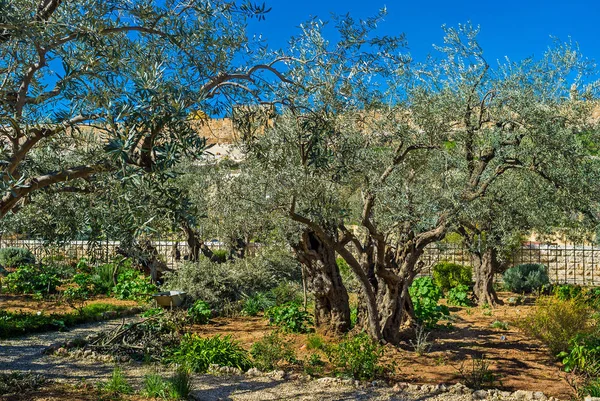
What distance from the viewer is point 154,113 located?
4027 millimetres

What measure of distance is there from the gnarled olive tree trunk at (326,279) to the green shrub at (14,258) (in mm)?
11992

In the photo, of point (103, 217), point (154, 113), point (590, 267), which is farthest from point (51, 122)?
point (590, 267)

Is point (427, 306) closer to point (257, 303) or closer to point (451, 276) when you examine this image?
point (257, 303)

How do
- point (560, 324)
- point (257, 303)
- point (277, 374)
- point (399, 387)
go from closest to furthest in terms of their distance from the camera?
point (399, 387), point (277, 374), point (560, 324), point (257, 303)

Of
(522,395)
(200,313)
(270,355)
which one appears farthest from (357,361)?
(200,313)

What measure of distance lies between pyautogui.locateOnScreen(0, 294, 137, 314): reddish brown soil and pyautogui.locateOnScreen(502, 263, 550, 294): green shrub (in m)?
9.49

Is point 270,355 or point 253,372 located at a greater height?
point 270,355

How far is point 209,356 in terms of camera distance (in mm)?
7727

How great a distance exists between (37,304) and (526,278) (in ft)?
38.6

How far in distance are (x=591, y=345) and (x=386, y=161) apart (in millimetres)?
3490

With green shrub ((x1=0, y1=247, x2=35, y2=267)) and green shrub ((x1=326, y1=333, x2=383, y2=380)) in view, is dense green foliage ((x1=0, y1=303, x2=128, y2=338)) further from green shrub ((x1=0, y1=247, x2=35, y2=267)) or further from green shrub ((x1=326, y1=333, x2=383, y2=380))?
green shrub ((x1=0, y1=247, x2=35, y2=267))

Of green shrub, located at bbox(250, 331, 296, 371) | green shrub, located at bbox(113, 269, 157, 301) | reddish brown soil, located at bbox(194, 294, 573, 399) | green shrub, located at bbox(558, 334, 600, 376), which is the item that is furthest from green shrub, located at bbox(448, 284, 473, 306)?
green shrub, located at bbox(113, 269, 157, 301)

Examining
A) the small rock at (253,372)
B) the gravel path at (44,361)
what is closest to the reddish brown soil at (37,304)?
the gravel path at (44,361)

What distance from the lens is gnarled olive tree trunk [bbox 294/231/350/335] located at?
937cm
